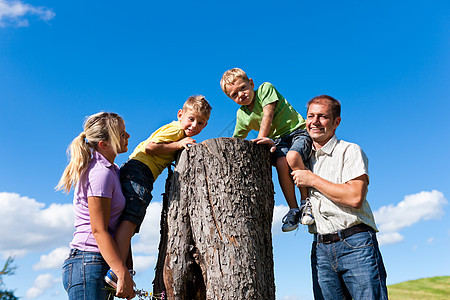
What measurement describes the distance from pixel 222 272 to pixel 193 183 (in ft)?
3.17

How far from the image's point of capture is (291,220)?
4059 mm

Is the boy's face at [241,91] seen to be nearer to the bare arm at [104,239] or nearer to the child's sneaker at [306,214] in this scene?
the child's sneaker at [306,214]

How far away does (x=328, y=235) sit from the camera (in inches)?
141

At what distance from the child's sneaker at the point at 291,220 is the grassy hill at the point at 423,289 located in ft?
37.0

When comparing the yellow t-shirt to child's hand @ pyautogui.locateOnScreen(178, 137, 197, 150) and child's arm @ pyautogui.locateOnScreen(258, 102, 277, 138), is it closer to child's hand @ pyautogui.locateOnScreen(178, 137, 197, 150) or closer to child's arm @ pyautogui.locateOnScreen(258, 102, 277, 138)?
child's hand @ pyautogui.locateOnScreen(178, 137, 197, 150)

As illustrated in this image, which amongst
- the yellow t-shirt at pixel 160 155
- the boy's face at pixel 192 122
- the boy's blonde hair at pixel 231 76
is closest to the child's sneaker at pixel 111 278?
the yellow t-shirt at pixel 160 155

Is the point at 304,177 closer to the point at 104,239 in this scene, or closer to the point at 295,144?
the point at 295,144

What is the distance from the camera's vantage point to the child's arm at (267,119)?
4613 mm

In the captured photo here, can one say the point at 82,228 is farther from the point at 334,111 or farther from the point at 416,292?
the point at 416,292

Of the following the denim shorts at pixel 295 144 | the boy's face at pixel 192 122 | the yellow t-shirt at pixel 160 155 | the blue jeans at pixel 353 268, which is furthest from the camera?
the boy's face at pixel 192 122

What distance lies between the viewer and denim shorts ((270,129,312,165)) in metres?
4.14

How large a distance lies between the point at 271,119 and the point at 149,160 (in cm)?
Answer: 156

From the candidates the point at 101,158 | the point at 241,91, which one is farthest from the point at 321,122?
Result: the point at 101,158

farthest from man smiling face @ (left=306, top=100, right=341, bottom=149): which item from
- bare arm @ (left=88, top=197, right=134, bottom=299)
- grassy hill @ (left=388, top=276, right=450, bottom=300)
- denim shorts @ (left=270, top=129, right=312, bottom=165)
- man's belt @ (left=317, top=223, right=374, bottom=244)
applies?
grassy hill @ (left=388, top=276, right=450, bottom=300)
